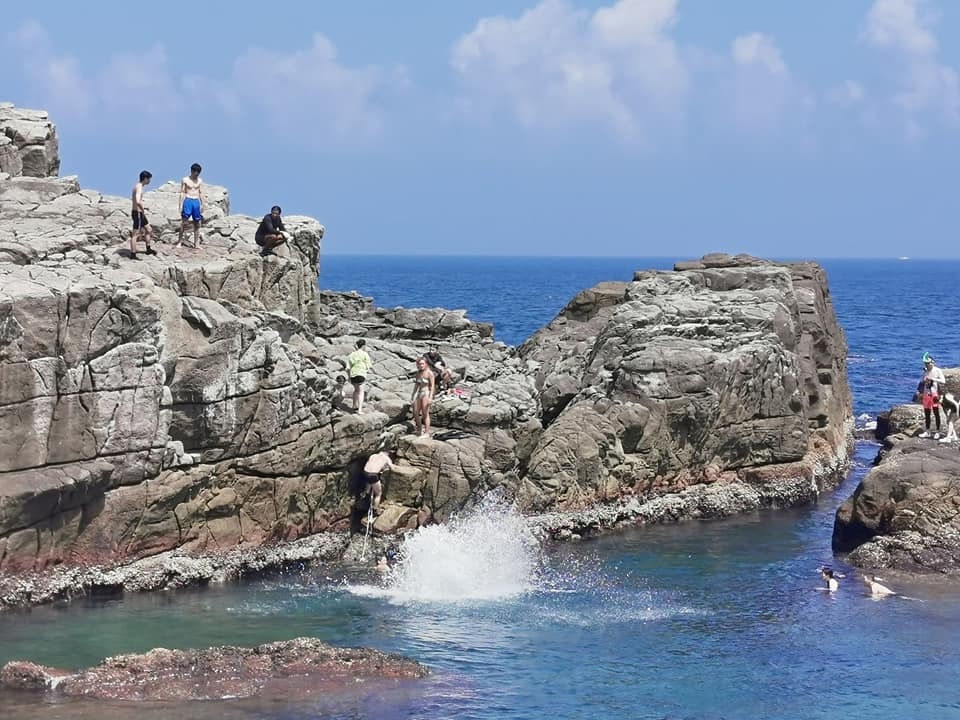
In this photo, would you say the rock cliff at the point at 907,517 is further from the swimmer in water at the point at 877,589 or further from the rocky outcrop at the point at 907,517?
the swimmer in water at the point at 877,589

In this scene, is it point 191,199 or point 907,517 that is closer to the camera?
point 907,517

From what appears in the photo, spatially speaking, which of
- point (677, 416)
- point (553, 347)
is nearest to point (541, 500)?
point (677, 416)

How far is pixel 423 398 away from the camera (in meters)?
37.5

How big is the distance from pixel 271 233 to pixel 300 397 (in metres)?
6.58

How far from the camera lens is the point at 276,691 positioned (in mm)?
24469

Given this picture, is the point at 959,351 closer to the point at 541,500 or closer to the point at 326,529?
the point at 541,500

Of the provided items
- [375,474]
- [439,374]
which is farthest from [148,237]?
[439,374]

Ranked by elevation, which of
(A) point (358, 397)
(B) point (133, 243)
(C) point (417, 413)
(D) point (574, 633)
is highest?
(B) point (133, 243)

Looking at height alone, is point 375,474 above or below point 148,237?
below

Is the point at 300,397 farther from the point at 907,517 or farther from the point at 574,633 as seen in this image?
the point at 907,517

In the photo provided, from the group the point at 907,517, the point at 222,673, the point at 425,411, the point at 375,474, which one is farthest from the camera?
the point at 425,411

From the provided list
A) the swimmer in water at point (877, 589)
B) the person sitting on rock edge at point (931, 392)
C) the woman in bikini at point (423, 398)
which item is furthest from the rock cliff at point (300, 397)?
the swimmer in water at point (877, 589)

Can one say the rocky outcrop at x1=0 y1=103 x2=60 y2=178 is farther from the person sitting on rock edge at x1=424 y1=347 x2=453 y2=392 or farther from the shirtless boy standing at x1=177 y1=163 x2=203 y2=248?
the person sitting on rock edge at x1=424 y1=347 x2=453 y2=392

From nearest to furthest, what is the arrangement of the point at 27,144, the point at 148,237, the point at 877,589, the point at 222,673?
the point at 222,673 → the point at 877,589 → the point at 148,237 → the point at 27,144
